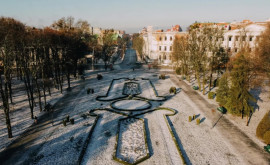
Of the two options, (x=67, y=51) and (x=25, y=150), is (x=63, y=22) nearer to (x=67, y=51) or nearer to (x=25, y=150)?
(x=67, y=51)

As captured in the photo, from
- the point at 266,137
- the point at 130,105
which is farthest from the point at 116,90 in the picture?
the point at 266,137

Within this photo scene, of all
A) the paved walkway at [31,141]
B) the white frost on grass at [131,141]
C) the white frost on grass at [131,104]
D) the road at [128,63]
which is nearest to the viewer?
the paved walkway at [31,141]

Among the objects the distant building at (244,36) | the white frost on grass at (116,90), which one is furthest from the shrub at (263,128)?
the distant building at (244,36)

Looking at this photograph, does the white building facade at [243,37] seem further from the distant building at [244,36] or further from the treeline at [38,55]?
the treeline at [38,55]

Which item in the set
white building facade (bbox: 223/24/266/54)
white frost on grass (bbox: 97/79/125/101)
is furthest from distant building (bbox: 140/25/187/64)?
white frost on grass (bbox: 97/79/125/101)

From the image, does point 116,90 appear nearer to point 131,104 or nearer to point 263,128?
point 131,104

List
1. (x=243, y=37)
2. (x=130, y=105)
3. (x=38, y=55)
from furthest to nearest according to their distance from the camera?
(x=243, y=37), (x=130, y=105), (x=38, y=55)
